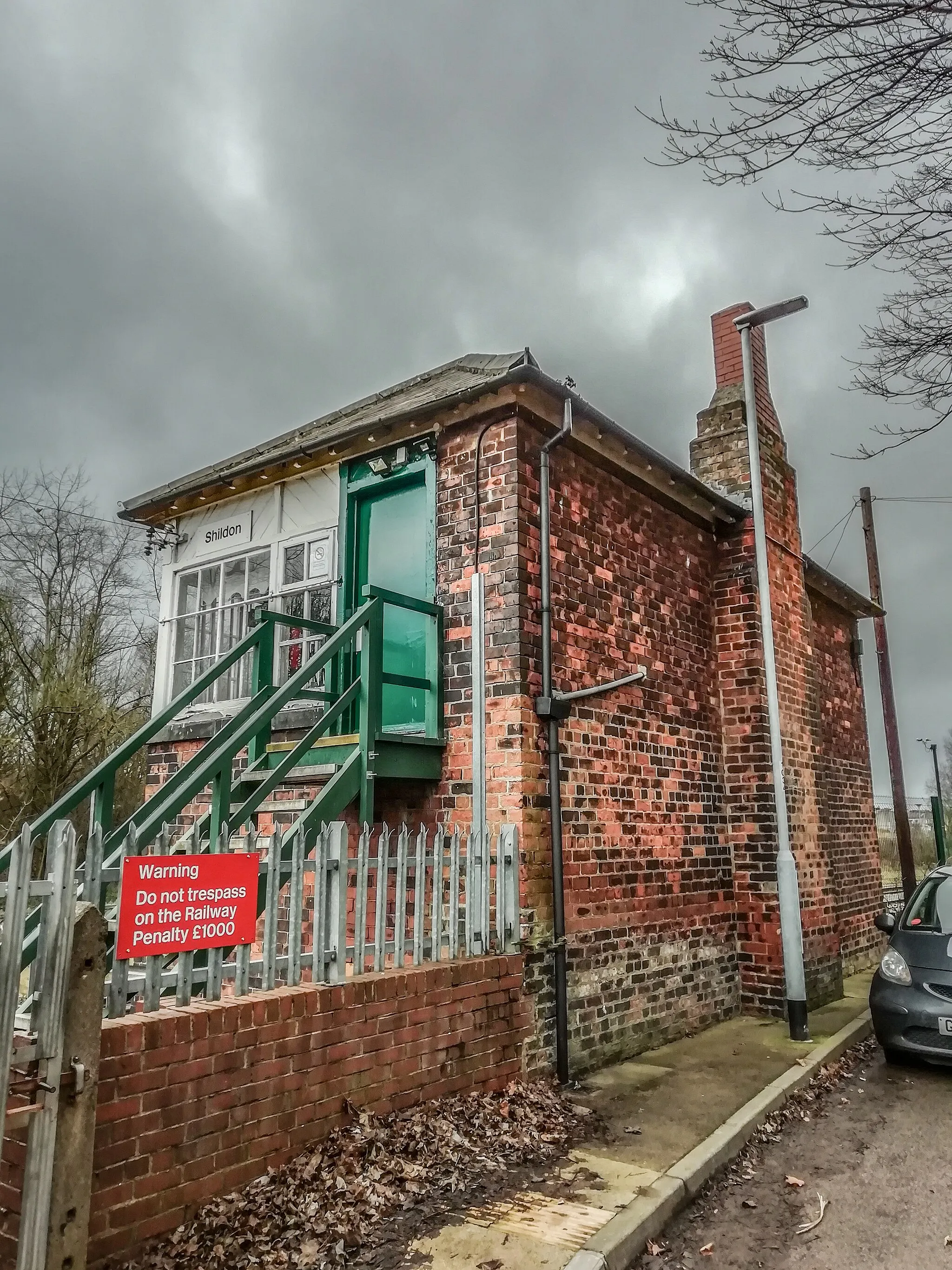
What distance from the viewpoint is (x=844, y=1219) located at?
421cm

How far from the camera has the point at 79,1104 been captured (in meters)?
3.09

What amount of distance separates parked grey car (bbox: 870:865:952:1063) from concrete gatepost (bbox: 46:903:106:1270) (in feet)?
19.1

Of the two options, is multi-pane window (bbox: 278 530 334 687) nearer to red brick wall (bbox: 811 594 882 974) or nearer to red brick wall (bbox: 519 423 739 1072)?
red brick wall (bbox: 519 423 739 1072)

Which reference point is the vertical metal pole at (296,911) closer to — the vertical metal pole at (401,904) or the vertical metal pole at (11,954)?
the vertical metal pole at (401,904)

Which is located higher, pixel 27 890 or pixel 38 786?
pixel 38 786

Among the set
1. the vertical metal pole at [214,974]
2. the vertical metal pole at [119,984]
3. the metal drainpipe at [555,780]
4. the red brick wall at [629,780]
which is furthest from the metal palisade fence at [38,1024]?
the metal drainpipe at [555,780]

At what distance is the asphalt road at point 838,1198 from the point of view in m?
3.85

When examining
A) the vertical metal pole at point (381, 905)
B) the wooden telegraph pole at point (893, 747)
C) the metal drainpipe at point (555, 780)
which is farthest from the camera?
the wooden telegraph pole at point (893, 747)

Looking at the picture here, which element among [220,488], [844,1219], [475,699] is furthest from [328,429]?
[844,1219]

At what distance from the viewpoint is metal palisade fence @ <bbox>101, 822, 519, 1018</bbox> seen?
152 inches

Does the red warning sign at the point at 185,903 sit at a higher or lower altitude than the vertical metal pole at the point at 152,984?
higher

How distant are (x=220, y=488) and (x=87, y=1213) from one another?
681 cm

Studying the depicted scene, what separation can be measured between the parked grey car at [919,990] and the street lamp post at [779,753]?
0.72m

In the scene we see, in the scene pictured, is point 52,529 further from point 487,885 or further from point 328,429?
point 487,885
